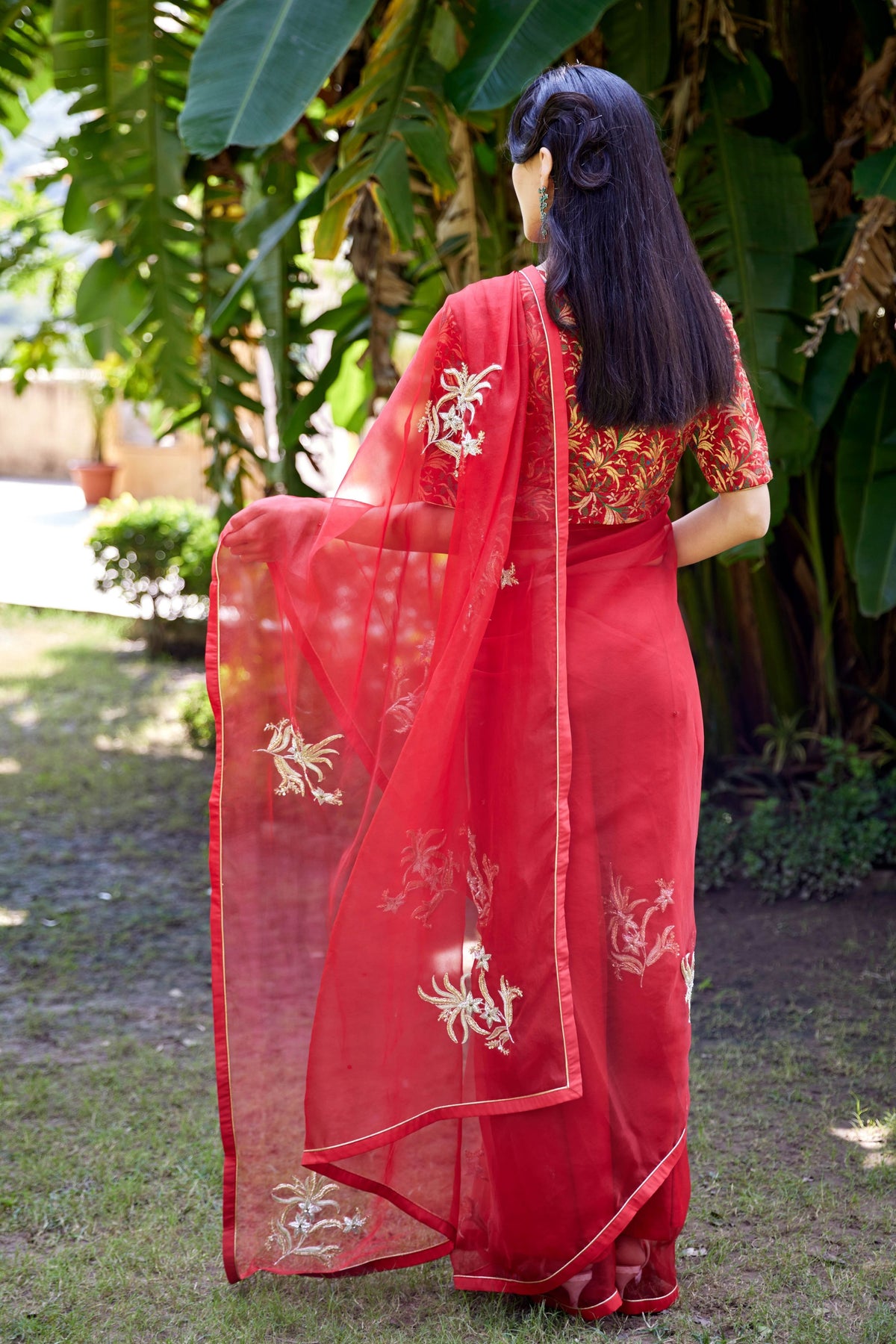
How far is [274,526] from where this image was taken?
2158 millimetres

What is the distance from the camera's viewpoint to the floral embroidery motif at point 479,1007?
2104 millimetres

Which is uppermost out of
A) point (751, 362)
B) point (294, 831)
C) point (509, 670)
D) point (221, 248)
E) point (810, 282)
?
point (221, 248)

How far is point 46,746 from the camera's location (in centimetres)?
669

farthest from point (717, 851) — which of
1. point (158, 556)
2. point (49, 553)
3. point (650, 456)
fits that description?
point (49, 553)

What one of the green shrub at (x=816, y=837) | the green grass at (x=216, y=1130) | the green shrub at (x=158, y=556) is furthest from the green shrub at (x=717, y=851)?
the green shrub at (x=158, y=556)

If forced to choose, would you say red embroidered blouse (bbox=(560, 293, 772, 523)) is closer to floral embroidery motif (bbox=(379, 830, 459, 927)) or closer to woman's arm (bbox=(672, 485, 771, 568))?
woman's arm (bbox=(672, 485, 771, 568))

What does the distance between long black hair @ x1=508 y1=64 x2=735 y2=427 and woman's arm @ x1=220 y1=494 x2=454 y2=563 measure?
0.32 meters

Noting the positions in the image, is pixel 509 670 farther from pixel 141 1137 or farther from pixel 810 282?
pixel 810 282

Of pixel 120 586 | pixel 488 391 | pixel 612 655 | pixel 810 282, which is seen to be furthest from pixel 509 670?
pixel 120 586

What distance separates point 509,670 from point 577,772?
0.20 m

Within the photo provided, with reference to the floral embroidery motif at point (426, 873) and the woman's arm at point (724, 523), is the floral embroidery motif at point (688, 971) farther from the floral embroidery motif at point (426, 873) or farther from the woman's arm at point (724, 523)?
the woman's arm at point (724, 523)

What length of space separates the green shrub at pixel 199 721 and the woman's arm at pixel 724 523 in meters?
4.66

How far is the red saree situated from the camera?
204 centimetres

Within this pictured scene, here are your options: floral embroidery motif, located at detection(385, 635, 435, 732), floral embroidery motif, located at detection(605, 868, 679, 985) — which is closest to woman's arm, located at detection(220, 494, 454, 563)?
floral embroidery motif, located at detection(385, 635, 435, 732)
